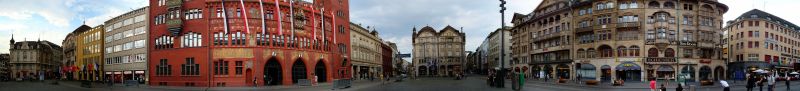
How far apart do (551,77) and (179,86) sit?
46.0m

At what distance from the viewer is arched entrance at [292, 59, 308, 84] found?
188 feet

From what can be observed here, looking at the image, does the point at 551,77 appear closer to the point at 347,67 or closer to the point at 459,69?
the point at 347,67

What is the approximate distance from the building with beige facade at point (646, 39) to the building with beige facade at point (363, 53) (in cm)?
2541

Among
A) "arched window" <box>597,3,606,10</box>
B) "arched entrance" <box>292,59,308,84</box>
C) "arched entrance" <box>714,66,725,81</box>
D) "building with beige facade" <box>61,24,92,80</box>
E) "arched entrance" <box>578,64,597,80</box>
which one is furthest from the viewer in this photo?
"building with beige facade" <box>61,24,92,80</box>

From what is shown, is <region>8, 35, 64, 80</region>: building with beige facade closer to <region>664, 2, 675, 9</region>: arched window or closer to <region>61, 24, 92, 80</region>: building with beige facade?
<region>61, 24, 92, 80</region>: building with beige facade

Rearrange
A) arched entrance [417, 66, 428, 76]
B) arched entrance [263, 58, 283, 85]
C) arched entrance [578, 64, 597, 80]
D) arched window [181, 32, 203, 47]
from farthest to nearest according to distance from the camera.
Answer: arched entrance [417, 66, 428, 76] < arched entrance [578, 64, 597, 80] < arched entrance [263, 58, 283, 85] < arched window [181, 32, 203, 47]

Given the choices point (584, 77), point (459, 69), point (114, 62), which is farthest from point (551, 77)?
point (459, 69)

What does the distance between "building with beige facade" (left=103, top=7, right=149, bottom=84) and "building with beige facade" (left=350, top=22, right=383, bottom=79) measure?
2605 cm

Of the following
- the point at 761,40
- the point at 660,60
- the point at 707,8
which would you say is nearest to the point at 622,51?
the point at 660,60

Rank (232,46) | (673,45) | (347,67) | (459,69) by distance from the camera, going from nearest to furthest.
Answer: (232,46) → (673,45) → (347,67) → (459,69)

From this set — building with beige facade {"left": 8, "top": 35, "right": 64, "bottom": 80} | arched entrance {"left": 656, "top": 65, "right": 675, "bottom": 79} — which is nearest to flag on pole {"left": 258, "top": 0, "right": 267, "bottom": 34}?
arched entrance {"left": 656, "top": 65, "right": 675, "bottom": 79}

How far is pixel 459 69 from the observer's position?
16162 centimetres

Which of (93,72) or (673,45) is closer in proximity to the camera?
(673,45)

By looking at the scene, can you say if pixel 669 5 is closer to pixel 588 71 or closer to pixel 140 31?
pixel 588 71
